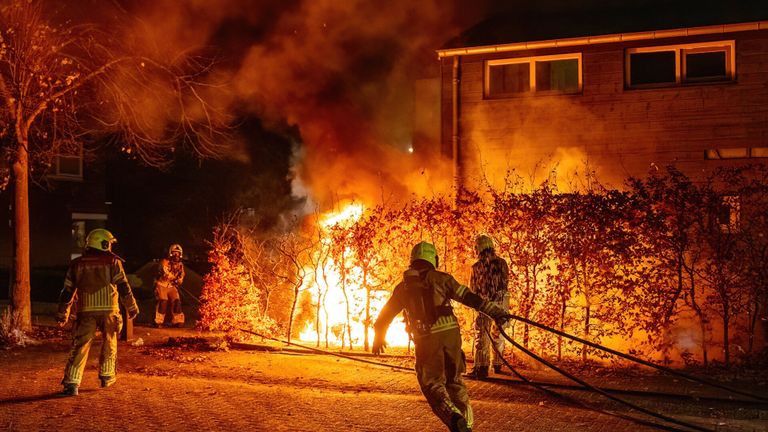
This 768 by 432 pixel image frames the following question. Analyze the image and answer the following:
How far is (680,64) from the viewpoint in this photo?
45.6 feet

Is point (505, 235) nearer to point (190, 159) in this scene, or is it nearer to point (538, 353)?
point (538, 353)

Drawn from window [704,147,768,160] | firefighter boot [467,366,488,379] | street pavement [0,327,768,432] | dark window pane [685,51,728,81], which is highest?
dark window pane [685,51,728,81]

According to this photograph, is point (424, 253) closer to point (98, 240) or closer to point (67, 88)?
point (98, 240)

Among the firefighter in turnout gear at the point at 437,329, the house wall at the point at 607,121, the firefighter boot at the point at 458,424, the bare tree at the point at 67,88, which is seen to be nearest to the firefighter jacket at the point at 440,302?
the firefighter in turnout gear at the point at 437,329

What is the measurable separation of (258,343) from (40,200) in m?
18.7

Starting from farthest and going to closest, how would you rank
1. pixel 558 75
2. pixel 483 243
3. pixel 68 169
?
pixel 68 169 → pixel 558 75 → pixel 483 243

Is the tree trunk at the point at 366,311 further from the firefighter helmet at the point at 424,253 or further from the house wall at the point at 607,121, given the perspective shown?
the firefighter helmet at the point at 424,253

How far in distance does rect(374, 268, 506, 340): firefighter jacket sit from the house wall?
7.60 m

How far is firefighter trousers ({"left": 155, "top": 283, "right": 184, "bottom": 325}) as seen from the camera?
1415 centimetres

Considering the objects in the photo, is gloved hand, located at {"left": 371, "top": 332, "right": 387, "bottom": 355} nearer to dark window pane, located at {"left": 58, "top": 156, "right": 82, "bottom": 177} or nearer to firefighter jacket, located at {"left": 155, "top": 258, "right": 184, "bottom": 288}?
firefighter jacket, located at {"left": 155, "top": 258, "right": 184, "bottom": 288}

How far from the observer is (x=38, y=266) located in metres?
26.3

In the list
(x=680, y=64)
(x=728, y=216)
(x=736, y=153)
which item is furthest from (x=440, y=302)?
(x=680, y=64)

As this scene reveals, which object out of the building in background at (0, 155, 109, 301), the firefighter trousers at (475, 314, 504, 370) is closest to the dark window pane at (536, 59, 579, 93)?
the firefighter trousers at (475, 314, 504, 370)

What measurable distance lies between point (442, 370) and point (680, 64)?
10.4m
